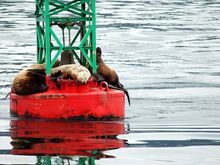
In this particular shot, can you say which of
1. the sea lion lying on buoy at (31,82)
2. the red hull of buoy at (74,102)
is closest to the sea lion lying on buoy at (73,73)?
the red hull of buoy at (74,102)

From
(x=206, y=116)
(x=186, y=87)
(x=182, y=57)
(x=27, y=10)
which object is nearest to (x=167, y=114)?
(x=206, y=116)

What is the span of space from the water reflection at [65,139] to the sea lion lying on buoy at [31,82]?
655 mm

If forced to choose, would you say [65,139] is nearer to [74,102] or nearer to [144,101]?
[74,102]

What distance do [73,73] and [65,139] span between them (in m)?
2.86

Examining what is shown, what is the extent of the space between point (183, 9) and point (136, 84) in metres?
34.3

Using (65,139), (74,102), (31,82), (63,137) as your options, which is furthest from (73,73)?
(65,139)

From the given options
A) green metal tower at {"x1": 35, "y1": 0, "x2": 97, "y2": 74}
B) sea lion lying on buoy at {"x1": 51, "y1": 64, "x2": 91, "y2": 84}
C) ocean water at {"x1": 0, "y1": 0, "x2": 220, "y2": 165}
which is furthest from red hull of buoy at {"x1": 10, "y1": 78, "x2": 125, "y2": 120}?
green metal tower at {"x1": 35, "y1": 0, "x2": 97, "y2": 74}

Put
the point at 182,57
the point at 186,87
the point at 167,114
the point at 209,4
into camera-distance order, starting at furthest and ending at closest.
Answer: the point at 209,4 → the point at 182,57 → the point at 186,87 → the point at 167,114

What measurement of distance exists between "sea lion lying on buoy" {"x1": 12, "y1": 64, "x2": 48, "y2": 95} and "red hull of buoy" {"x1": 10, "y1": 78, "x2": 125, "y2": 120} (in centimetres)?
14

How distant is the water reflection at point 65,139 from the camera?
15969mm

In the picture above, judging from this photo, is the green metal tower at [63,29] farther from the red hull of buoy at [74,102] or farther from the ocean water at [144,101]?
the ocean water at [144,101]

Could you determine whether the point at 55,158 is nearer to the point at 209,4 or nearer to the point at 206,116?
the point at 206,116

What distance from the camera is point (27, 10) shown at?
6059 centimetres

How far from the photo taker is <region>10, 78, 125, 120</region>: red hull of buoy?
66.8 ft
